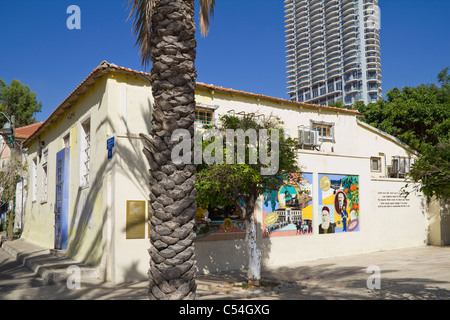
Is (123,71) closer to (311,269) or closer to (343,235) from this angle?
(311,269)

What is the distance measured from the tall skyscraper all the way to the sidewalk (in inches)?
4553

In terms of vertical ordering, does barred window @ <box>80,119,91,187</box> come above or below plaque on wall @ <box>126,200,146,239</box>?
above

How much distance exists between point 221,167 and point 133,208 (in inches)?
115

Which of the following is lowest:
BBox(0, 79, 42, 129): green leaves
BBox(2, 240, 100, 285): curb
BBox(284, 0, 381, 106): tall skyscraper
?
BBox(2, 240, 100, 285): curb

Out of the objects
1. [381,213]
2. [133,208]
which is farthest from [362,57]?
[133,208]

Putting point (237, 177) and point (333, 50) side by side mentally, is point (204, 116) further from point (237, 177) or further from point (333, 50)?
point (333, 50)

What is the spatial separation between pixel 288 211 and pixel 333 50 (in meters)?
137

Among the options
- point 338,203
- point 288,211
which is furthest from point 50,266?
point 338,203

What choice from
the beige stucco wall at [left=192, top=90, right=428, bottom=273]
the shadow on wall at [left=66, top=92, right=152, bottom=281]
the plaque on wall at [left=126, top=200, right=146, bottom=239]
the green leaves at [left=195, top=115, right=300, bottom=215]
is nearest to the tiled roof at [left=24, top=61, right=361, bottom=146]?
the beige stucco wall at [left=192, top=90, right=428, bottom=273]

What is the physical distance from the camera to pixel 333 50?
5492 inches

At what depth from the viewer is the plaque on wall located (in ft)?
33.7

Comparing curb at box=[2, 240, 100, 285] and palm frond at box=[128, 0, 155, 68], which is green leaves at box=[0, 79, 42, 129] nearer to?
curb at box=[2, 240, 100, 285]

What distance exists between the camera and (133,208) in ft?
34.1
